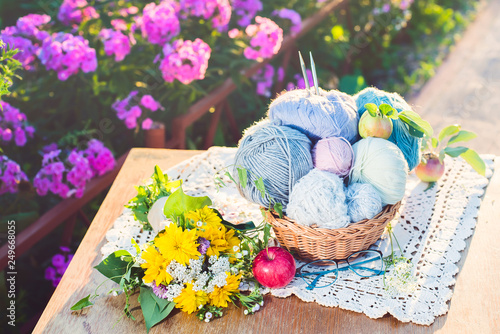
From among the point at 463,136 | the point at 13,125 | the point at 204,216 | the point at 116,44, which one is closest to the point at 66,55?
the point at 116,44

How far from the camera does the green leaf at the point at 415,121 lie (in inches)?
38.8

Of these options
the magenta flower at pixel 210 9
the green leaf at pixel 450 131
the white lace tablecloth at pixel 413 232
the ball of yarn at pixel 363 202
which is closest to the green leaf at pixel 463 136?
the green leaf at pixel 450 131

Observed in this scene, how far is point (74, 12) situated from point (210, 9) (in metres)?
0.49

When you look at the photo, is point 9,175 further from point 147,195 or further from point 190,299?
point 190,299

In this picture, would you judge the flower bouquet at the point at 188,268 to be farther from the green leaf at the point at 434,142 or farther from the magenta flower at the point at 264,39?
the magenta flower at the point at 264,39

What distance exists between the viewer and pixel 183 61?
1607mm

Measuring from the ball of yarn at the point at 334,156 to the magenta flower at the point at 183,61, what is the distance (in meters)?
0.76

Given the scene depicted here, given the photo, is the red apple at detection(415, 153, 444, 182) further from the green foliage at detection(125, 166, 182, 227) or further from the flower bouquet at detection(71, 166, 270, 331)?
the green foliage at detection(125, 166, 182, 227)

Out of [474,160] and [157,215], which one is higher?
[474,160]

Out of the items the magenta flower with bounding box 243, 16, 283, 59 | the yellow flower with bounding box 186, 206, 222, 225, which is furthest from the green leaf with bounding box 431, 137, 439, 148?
the magenta flower with bounding box 243, 16, 283, 59

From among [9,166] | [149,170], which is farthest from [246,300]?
[9,166]

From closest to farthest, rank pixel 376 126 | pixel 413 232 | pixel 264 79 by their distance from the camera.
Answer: pixel 376 126 → pixel 413 232 → pixel 264 79

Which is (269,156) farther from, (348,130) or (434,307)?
(434,307)

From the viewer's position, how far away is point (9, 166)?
1323mm
